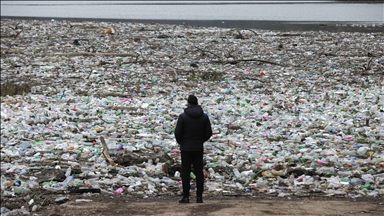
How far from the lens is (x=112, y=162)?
859 centimetres

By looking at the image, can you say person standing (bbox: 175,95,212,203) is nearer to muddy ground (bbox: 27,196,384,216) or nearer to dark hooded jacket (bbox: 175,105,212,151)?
dark hooded jacket (bbox: 175,105,212,151)

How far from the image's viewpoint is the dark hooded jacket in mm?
6902

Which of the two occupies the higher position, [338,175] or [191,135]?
[191,135]

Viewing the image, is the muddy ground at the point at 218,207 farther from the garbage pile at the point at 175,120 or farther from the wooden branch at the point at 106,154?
the wooden branch at the point at 106,154

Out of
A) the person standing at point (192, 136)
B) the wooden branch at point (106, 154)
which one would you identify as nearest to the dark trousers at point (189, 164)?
the person standing at point (192, 136)

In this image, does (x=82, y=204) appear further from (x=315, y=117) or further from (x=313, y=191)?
(x=315, y=117)

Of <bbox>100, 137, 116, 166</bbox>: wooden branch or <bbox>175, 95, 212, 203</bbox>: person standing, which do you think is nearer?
<bbox>175, 95, 212, 203</bbox>: person standing

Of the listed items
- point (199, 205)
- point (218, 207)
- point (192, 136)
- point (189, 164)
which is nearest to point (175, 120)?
point (189, 164)

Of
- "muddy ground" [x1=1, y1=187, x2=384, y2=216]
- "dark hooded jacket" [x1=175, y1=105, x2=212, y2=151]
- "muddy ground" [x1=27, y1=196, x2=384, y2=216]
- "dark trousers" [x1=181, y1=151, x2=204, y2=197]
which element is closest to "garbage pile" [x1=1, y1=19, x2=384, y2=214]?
"muddy ground" [x1=1, y1=187, x2=384, y2=216]

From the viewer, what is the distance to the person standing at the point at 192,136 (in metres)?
6.91

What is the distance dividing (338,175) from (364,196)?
2.73ft

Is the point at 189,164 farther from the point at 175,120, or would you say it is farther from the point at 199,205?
the point at 175,120

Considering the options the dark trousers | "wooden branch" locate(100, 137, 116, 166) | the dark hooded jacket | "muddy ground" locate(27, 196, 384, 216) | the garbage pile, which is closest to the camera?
"muddy ground" locate(27, 196, 384, 216)

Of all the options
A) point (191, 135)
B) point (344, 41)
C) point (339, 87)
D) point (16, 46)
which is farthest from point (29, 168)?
point (344, 41)
